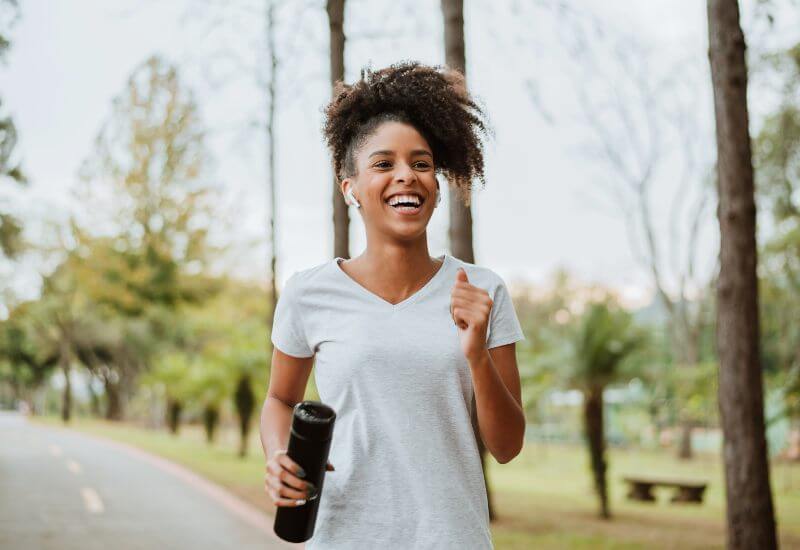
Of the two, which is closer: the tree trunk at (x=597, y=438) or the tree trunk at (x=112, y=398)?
the tree trunk at (x=597, y=438)

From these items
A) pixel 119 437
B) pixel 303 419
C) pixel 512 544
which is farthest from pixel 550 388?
pixel 119 437

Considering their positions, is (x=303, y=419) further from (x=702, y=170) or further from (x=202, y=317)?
(x=202, y=317)

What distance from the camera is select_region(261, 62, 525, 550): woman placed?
6.89ft

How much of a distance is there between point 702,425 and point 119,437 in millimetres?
26057

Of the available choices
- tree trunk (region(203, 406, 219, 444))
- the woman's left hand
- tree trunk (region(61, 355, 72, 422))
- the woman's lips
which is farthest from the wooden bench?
tree trunk (region(61, 355, 72, 422))

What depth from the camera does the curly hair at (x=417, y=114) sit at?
2373 millimetres

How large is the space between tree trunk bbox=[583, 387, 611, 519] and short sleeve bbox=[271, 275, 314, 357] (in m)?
13.3

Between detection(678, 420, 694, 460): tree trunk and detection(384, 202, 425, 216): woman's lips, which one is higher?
detection(384, 202, 425, 216): woman's lips

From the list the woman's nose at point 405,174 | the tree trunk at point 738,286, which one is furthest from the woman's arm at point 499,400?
the tree trunk at point 738,286

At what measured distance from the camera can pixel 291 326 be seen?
91.4 inches

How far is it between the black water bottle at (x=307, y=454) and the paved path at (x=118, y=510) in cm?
781

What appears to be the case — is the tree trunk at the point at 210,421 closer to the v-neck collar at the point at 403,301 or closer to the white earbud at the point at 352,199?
the white earbud at the point at 352,199

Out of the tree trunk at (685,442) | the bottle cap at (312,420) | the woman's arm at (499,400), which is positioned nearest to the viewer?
the bottle cap at (312,420)

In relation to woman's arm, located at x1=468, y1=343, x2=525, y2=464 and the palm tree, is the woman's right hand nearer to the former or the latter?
woman's arm, located at x1=468, y1=343, x2=525, y2=464
